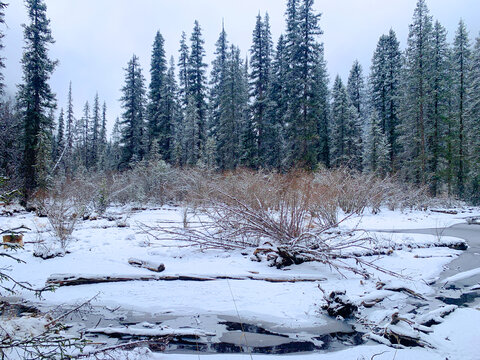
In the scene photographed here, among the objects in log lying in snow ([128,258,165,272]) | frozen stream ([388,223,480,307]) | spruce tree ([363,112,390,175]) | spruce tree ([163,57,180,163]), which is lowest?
frozen stream ([388,223,480,307])

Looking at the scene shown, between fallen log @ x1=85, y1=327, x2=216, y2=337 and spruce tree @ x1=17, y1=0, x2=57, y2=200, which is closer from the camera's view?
fallen log @ x1=85, y1=327, x2=216, y2=337

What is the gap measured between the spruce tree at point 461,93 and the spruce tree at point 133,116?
29.6m

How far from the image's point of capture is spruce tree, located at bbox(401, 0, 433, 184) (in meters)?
22.8

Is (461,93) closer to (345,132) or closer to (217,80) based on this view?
(345,132)

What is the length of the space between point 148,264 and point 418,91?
26507 mm

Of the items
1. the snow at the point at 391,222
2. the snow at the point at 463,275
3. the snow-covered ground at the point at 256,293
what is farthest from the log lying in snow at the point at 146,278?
the snow at the point at 391,222

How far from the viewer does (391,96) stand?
28.7 m

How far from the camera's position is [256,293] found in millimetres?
4398

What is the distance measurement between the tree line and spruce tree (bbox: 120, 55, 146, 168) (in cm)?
11

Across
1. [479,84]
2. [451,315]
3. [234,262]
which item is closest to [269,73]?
[479,84]

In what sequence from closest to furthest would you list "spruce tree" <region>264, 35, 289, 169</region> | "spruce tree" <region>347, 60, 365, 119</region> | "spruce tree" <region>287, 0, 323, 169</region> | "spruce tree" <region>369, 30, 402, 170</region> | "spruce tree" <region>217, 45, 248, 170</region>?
"spruce tree" <region>287, 0, 323, 169</region> < "spruce tree" <region>264, 35, 289, 169</region> < "spruce tree" <region>217, 45, 248, 170</region> < "spruce tree" <region>369, 30, 402, 170</region> < "spruce tree" <region>347, 60, 365, 119</region>

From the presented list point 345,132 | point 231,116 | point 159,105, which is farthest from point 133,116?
point 345,132

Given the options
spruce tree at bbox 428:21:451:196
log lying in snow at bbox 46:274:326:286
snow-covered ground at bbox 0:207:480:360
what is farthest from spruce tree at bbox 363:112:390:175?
log lying in snow at bbox 46:274:326:286

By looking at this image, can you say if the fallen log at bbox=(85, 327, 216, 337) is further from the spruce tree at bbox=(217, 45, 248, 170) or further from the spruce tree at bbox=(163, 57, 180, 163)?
the spruce tree at bbox=(163, 57, 180, 163)
